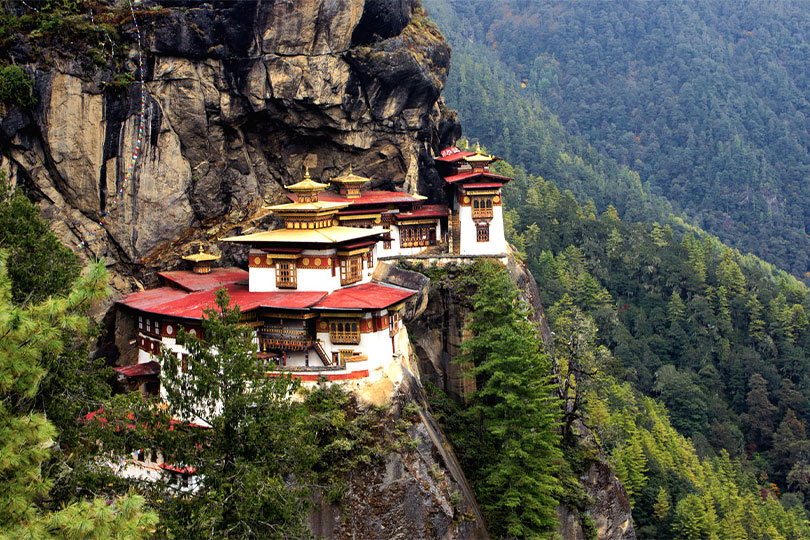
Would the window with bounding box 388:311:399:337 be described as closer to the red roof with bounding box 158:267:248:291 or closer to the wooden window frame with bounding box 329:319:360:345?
the wooden window frame with bounding box 329:319:360:345

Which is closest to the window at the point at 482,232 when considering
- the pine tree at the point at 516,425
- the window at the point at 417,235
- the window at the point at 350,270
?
the window at the point at 417,235

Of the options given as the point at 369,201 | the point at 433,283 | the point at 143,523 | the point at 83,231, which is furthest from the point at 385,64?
the point at 143,523

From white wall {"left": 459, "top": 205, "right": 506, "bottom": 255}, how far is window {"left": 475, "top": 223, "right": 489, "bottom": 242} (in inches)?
5.3

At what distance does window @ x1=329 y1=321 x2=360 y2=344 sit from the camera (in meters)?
26.8

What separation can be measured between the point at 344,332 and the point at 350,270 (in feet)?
10.6

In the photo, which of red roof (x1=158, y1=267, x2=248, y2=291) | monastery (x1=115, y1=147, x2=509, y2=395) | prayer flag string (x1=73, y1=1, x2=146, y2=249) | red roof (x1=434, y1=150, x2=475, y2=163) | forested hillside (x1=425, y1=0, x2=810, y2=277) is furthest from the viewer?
forested hillside (x1=425, y1=0, x2=810, y2=277)

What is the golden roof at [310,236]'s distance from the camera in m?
28.1

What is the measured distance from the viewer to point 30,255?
68.3ft

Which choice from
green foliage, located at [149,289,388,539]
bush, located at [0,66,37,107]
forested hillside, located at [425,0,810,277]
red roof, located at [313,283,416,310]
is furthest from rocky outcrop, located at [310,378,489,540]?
forested hillside, located at [425,0,810,277]

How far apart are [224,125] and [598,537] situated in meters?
23.0

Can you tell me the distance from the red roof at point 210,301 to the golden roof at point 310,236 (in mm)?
1856

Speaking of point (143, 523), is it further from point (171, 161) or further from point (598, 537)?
point (598, 537)

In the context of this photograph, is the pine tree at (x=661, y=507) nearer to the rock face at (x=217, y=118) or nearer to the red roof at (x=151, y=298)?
the rock face at (x=217, y=118)

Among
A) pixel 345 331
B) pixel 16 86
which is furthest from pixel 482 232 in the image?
pixel 16 86
